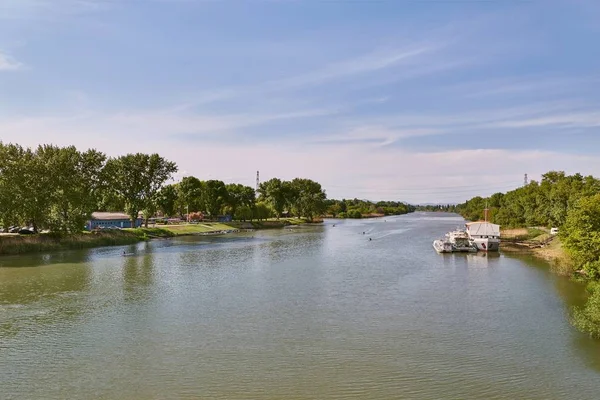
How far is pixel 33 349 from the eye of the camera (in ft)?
77.5

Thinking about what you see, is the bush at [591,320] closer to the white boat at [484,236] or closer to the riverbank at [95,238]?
the white boat at [484,236]

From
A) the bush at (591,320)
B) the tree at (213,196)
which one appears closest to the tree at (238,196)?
the tree at (213,196)

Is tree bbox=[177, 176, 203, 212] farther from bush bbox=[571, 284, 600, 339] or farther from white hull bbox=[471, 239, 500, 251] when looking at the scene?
bush bbox=[571, 284, 600, 339]

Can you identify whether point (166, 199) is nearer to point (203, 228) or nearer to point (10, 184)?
point (203, 228)

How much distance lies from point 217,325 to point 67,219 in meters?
55.4

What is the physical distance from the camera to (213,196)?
435 ft

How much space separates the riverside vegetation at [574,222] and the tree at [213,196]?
7705 centimetres

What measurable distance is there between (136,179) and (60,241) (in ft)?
99.5

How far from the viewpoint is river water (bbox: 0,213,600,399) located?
1938 cm

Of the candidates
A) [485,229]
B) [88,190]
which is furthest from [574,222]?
[88,190]

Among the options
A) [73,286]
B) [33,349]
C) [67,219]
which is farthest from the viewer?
[67,219]

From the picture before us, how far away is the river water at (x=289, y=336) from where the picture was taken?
1938 cm

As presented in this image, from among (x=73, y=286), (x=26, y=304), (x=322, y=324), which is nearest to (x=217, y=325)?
(x=322, y=324)

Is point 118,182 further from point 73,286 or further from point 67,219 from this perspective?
point 73,286
